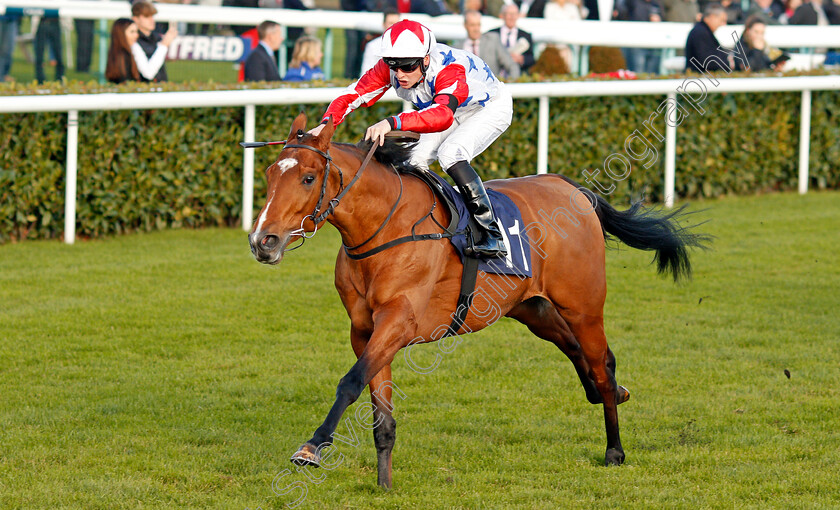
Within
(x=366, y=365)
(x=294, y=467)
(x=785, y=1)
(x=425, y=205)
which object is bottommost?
(x=294, y=467)

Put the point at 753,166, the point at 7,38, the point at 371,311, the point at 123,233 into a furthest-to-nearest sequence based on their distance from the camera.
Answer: the point at 7,38
the point at 753,166
the point at 123,233
the point at 371,311

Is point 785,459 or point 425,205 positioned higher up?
point 425,205

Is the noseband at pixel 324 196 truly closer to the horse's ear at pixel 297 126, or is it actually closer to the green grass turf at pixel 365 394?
the horse's ear at pixel 297 126

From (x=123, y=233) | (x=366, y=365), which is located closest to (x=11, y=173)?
(x=123, y=233)

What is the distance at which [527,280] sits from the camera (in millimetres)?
4793

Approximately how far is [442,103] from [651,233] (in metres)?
1.60

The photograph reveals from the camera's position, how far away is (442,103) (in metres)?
4.33

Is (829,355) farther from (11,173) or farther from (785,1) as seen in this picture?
(785,1)

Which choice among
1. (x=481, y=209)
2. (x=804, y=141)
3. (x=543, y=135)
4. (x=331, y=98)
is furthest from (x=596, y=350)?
(x=804, y=141)

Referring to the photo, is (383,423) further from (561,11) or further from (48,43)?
(561,11)

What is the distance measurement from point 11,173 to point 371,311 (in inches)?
191

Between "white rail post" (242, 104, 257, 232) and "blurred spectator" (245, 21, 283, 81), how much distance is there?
4.35ft

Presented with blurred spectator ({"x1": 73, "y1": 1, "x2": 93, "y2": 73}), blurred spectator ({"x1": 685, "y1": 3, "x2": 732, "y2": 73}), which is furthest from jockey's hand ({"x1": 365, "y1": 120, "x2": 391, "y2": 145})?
blurred spectator ({"x1": 73, "y1": 1, "x2": 93, "y2": 73})

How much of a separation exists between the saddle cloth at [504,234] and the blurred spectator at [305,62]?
6033 millimetres
